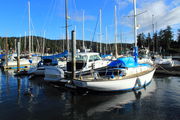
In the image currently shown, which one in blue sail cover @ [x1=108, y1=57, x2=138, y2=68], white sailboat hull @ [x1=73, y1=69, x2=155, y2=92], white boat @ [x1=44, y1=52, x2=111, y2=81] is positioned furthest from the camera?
white boat @ [x1=44, y1=52, x2=111, y2=81]

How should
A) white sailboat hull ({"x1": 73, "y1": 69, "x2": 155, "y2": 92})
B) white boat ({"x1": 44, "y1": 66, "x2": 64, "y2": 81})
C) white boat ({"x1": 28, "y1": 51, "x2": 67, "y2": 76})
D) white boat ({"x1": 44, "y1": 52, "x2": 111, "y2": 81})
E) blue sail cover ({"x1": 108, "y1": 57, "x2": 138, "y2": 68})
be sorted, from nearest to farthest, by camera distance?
white sailboat hull ({"x1": 73, "y1": 69, "x2": 155, "y2": 92})
blue sail cover ({"x1": 108, "y1": 57, "x2": 138, "y2": 68})
white boat ({"x1": 44, "y1": 66, "x2": 64, "y2": 81})
white boat ({"x1": 44, "y1": 52, "x2": 111, "y2": 81})
white boat ({"x1": 28, "y1": 51, "x2": 67, "y2": 76})

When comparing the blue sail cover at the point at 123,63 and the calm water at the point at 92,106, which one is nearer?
the calm water at the point at 92,106

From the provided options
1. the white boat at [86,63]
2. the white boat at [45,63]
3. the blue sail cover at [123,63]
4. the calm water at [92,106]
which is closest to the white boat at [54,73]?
the white boat at [86,63]

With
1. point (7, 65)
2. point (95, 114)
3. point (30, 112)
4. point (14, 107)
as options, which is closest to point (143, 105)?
point (95, 114)

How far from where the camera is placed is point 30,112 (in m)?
7.67

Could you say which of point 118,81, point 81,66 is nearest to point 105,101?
point 118,81

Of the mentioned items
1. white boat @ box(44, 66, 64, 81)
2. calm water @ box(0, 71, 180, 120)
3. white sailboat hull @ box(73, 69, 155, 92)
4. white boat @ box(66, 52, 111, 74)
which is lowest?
calm water @ box(0, 71, 180, 120)

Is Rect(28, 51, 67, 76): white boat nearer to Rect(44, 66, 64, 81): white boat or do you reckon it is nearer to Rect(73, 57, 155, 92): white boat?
Rect(44, 66, 64, 81): white boat

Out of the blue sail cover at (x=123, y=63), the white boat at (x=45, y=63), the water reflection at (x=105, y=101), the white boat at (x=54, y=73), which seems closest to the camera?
the water reflection at (x=105, y=101)

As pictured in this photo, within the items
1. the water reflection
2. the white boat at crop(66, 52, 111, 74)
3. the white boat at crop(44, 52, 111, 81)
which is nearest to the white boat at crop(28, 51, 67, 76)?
the white boat at crop(66, 52, 111, 74)

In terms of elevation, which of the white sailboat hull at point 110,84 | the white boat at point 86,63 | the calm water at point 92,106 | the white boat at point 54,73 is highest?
the white boat at point 86,63

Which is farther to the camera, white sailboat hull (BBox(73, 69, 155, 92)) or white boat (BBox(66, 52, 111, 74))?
white boat (BBox(66, 52, 111, 74))

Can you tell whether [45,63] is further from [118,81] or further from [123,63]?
[118,81]

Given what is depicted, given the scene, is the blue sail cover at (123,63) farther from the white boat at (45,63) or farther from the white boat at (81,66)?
the white boat at (45,63)
